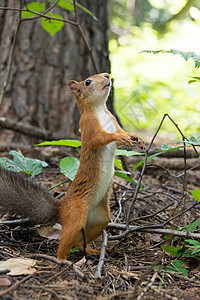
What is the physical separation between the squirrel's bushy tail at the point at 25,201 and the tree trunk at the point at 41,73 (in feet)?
6.34

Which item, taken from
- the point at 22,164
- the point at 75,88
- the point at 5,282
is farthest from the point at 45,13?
the point at 5,282

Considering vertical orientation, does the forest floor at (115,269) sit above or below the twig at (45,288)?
below

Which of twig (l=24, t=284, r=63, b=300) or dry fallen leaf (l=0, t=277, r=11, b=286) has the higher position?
dry fallen leaf (l=0, t=277, r=11, b=286)

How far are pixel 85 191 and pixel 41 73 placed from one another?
246 centimetres

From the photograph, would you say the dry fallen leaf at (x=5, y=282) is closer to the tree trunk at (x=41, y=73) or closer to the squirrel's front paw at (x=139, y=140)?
the squirrel's front paw at (x=139, y=140)

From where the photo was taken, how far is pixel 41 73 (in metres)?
4.14

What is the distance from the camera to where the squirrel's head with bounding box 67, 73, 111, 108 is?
227cm

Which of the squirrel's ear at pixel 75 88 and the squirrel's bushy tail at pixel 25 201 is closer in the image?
the squirrel's bushy tail at pixel 25 201

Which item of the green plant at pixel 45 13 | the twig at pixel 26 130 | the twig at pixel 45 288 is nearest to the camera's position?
the twig at pixel 45 288

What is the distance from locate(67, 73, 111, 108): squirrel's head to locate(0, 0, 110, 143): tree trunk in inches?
69.6

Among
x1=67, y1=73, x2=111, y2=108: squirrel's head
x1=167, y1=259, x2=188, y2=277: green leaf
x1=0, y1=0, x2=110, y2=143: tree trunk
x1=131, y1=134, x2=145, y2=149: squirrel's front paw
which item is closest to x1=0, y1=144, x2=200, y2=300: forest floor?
x1=167, y1=259, x2=188, y2=277: green leaf

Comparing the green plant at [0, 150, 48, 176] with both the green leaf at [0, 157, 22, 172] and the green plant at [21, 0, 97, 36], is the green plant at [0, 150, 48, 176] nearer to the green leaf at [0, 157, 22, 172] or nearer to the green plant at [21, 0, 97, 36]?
the green leaf at [0, 157, 22, 172]

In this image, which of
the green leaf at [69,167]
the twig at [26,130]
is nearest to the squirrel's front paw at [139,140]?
the green leaf at [69,167]

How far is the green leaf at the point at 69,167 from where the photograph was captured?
2.34 meters
